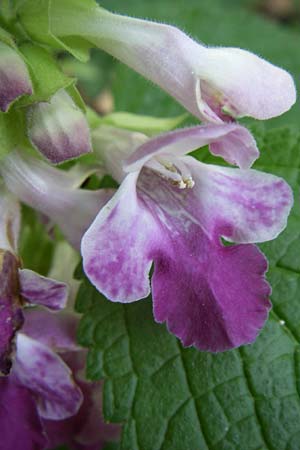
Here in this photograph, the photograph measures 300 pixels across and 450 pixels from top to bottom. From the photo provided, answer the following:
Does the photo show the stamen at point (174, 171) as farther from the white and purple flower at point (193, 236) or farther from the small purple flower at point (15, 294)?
the small purple flower at point (15, 294)

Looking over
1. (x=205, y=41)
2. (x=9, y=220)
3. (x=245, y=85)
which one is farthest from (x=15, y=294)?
(x=205, y=41)

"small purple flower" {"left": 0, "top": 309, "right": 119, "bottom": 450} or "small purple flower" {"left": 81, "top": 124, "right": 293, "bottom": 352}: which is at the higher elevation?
"small purple flower" {"left": 81, "top": 124, "right": 293, "bottom": 352}

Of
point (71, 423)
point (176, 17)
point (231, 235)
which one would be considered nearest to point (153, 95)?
point (176, 17)

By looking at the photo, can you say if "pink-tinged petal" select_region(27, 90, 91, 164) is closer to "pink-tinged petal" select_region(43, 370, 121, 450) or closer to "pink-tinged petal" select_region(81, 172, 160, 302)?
"pink-tinged petal" select_region(81, 172, 160, 302)

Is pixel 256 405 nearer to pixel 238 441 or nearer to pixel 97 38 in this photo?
pixel 238 441

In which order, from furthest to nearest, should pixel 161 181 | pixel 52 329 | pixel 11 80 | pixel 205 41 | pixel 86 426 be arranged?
pixel 205 41
pixel 86 426
pixel 52 329
pixel 161 181
pixel 11 80

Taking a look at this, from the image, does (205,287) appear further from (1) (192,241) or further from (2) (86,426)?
(2) (86,426)

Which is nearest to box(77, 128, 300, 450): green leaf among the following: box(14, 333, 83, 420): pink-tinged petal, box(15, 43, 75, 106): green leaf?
box(14, 333, 83, 420): pink-tinged petal
